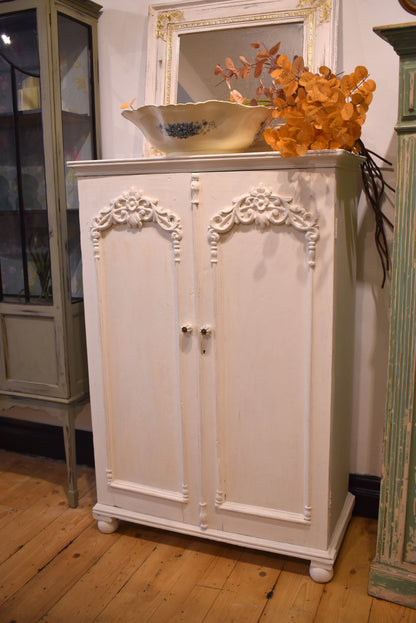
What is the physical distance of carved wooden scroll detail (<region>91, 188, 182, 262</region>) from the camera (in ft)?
5.68

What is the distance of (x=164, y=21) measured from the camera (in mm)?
2066

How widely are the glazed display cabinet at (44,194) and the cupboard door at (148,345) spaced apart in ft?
0.88

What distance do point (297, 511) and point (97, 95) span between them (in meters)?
1.73

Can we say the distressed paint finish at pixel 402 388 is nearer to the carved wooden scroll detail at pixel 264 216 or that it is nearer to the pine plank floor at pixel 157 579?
the pine plank floor at pixel 157 579

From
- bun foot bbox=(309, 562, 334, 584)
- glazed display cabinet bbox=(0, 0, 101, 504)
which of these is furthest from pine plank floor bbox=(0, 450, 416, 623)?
glazed display cabinet bbox=(0, 0, 101, 504)

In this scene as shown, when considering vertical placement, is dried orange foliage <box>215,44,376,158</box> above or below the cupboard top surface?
above

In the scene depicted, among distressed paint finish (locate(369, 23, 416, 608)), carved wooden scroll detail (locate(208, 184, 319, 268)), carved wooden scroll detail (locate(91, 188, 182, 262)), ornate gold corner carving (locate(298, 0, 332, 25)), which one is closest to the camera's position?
distressed paint finish (locate(369, 23, 416, 608))

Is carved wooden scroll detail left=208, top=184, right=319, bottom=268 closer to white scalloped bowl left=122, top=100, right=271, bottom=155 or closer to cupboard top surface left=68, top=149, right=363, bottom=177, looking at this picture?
cupboard top surface left=68, top=149, right=363, bottom=177

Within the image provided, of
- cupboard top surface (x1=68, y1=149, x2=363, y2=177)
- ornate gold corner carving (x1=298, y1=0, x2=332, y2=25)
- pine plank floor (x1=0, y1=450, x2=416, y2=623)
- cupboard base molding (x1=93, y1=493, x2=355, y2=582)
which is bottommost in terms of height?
pine plank floor (x1=0, y1=450, x2=416, y2=623)

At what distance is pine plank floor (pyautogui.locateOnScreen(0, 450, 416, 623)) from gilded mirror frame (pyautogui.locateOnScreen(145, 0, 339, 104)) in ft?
5.41

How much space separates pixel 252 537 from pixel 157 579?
1.11 ft

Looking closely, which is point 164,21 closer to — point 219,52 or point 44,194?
point 219,52

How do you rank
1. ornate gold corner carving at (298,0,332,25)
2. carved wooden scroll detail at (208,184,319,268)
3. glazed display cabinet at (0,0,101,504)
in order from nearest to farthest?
carved wooden scroll detail at (208,184,319,268)
ornate gold corner carving at (298,0,332,25)
glazed display cabinet at (0,0,101,504)

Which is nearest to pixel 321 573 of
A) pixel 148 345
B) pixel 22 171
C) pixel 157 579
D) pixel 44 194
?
pixel 157 579
